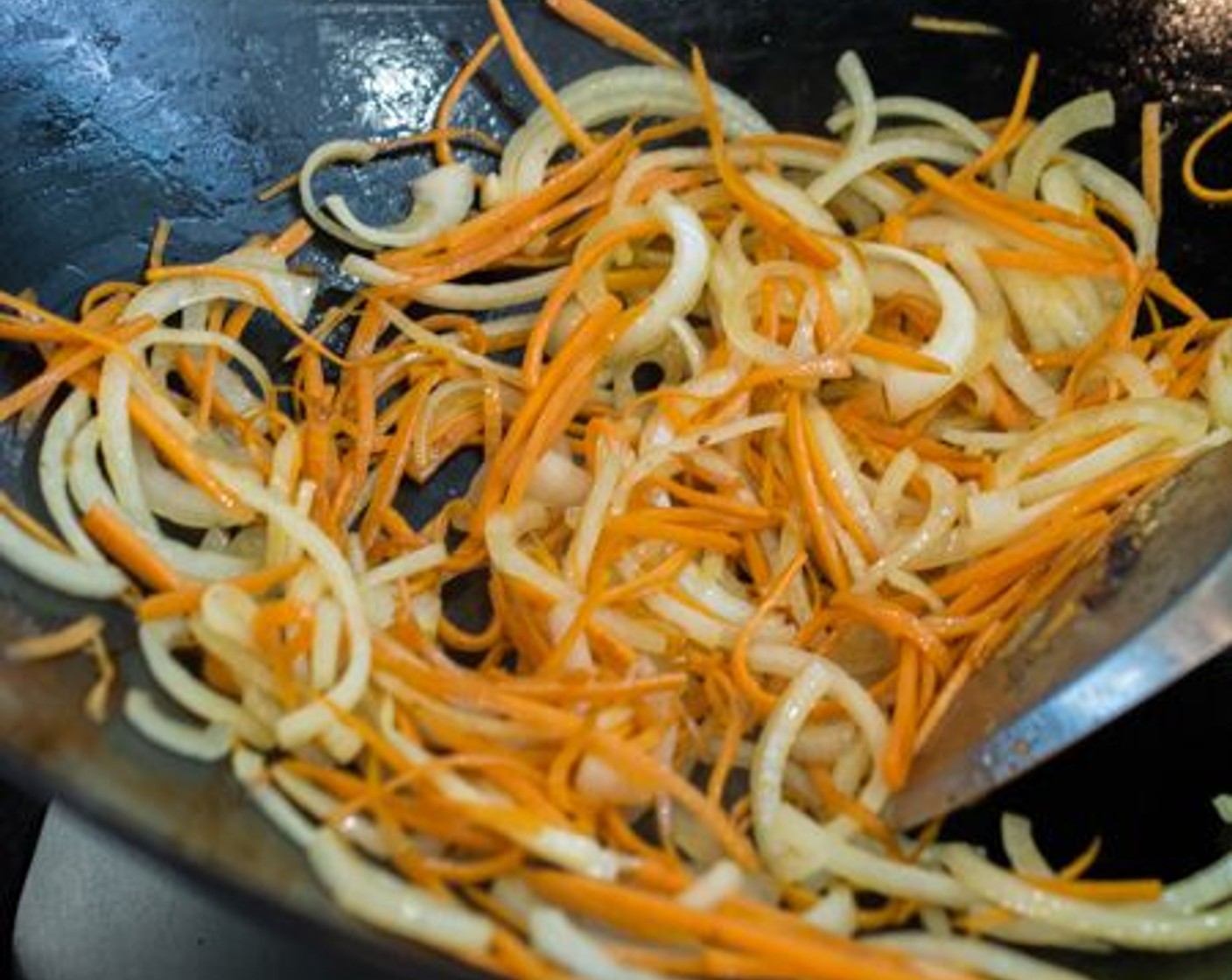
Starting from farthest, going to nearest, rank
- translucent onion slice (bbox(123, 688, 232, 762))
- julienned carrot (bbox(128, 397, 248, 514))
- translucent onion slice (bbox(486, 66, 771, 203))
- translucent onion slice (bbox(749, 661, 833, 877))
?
translucent onion slice (bbox(486, 66, 771, 203)) → julienned carrot (bbox(128, 397, 248, 514)) → translucent onion slice (bbox(749, 661, 833, 877)) → translucent onion slice (bbox(123, 688, 232, 762))

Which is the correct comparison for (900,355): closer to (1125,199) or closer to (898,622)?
(898,622)

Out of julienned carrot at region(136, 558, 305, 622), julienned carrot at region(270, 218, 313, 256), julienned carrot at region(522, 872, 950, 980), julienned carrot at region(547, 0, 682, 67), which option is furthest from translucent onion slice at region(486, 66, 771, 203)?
julienned carrot at region(522, 872, 950, 980)

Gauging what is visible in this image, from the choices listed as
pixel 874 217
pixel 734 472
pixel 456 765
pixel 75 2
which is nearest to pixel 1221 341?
pixel 874 217

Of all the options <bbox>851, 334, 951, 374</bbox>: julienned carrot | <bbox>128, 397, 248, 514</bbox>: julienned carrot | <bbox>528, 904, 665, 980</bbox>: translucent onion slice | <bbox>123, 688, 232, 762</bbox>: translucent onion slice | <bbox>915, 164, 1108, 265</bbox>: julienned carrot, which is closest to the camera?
<bbox>528, 904, 665, 980</bbox>: translucent onion slice

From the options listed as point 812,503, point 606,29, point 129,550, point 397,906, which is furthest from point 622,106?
point 397,906

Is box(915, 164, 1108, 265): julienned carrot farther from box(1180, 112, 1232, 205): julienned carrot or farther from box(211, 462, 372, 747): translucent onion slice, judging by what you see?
box(211, 462, 372, 747): translucent onion slice

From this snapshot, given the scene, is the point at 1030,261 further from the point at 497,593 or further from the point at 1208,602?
the point at 497,593
